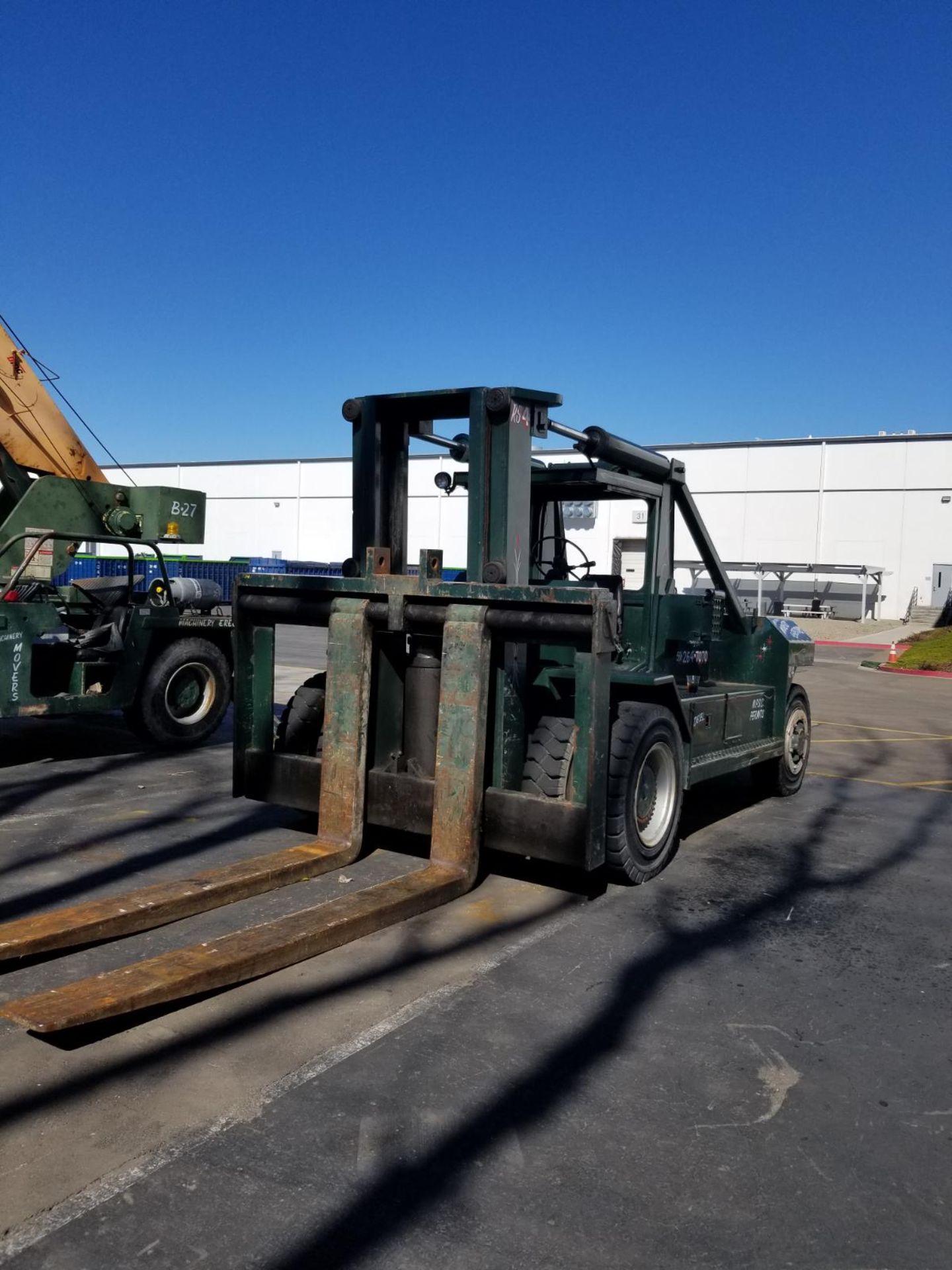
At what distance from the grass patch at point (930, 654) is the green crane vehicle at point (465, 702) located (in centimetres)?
1849

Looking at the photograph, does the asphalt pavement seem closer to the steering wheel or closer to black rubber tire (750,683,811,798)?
the steering wheel

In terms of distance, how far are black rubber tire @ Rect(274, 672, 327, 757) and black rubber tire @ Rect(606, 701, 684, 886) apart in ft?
6.28

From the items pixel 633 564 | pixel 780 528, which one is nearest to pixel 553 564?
pixel 633 564

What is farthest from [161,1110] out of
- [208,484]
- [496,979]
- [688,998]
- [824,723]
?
[208,484]

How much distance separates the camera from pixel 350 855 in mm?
5926

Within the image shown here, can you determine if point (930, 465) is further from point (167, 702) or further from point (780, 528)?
point (167, 702)

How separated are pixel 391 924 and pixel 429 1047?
1137 millimetres

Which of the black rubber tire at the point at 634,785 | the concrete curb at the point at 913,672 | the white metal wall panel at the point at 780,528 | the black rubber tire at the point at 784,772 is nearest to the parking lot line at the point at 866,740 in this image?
the black rubber tire at the point at 784,772

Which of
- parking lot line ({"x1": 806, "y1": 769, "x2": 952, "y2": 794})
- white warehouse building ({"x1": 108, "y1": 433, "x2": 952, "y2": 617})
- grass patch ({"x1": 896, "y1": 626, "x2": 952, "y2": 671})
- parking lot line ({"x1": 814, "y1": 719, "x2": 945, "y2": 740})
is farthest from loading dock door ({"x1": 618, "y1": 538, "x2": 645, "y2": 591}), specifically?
white warehouse building ({"x1": 108, "y1": 433, "x2": 952, "y2": 617})

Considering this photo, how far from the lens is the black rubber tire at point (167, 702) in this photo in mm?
9953

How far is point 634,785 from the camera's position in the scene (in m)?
5.94

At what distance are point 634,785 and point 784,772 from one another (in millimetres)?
3445

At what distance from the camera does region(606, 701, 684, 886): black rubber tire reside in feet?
19.0

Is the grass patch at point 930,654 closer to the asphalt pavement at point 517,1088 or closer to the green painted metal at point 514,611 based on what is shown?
the green painted metal at point 514,611
